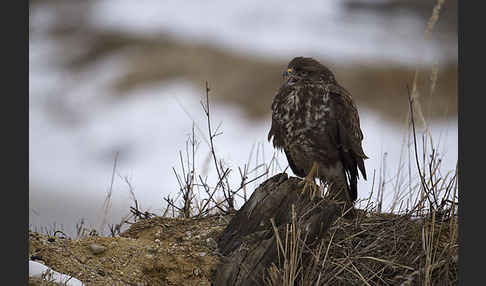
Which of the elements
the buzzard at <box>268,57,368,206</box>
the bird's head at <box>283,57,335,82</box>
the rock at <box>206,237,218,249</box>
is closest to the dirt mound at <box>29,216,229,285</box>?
the rock at <box>206,237,218,249</box>

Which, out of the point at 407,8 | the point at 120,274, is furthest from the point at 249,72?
the point at 120,274

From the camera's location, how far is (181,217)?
10.6ft

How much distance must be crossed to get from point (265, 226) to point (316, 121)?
0.80 metres

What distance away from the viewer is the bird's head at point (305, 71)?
10.8 feet

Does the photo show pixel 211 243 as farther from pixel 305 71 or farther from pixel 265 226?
pixel 305 71

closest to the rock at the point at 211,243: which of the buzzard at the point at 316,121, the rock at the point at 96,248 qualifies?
the rock at the point at 96,248

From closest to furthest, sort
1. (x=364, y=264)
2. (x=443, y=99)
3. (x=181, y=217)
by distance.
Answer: (x=364, y=264)
(x=181, y=217)
(x=443, y=99)

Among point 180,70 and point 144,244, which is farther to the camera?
point 180,70

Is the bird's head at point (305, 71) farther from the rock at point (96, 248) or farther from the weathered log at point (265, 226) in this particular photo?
the rock at point (96, 248)

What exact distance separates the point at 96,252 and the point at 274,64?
844cm

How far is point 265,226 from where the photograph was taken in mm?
2695

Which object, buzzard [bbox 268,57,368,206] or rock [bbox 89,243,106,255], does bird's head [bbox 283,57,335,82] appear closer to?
buzzard [bbox 268,57,368,206]

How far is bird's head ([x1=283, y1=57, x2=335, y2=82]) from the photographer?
329 centimetres

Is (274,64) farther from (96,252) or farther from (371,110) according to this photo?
(96,252)
